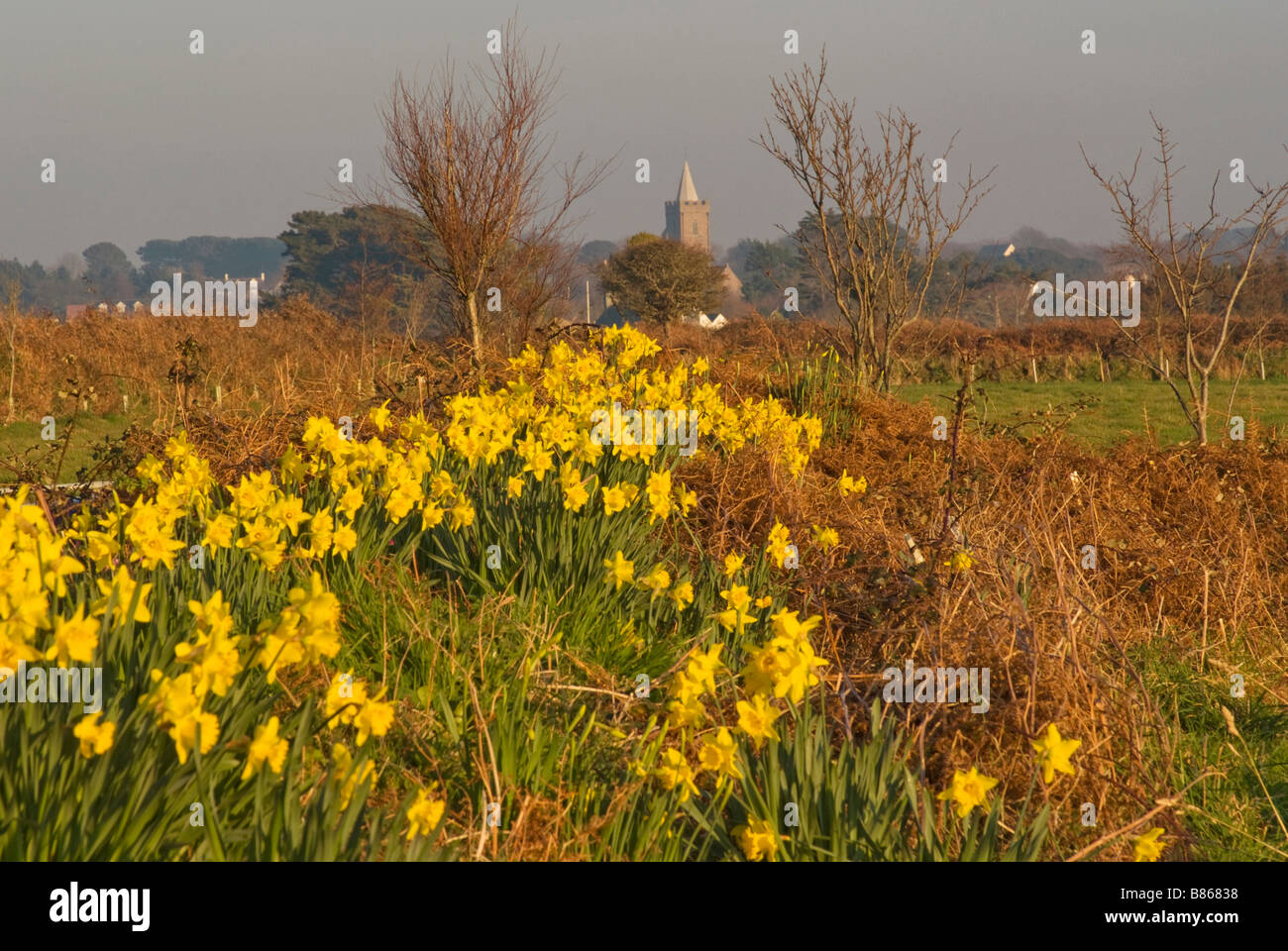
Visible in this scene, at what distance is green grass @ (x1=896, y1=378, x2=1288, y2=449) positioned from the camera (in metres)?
9.76

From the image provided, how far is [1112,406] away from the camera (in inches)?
545

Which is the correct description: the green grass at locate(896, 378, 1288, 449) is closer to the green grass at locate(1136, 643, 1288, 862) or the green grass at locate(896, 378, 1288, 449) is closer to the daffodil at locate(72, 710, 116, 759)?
the green grass at locate(1136, 643, 1288, 862)

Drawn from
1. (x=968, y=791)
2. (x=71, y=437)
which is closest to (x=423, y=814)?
(x=968, y=791)

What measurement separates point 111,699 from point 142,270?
16559cm

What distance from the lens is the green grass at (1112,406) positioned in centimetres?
976

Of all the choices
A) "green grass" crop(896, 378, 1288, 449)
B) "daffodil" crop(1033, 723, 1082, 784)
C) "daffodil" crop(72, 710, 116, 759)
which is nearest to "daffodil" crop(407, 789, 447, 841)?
"daffodil" crop(72, 710, 116, 759)

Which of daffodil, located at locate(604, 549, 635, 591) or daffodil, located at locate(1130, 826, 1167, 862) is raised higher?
daffodil, located at locate(604, 549, 635, 591)

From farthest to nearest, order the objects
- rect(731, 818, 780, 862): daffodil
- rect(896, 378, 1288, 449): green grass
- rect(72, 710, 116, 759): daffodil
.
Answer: rect(896, 378, 1288, 449): green grass, rect(731, 818, 780, 862): daffodil, rect(72, 710, 116, 759): daffodil

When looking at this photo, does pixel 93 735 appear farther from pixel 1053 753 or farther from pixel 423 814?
pixel 1053 753

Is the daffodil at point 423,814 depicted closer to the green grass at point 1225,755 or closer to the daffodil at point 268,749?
the daffodil at point 268,749
